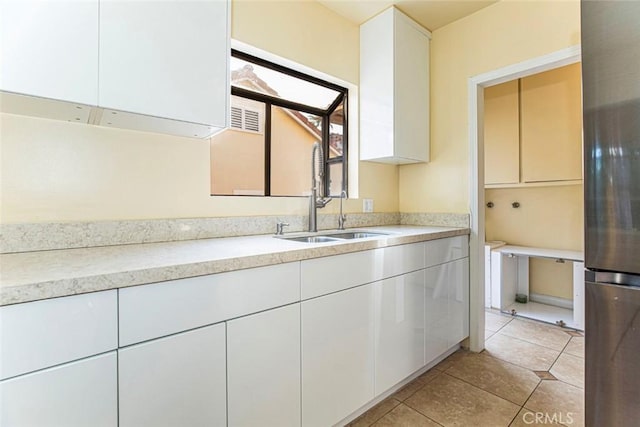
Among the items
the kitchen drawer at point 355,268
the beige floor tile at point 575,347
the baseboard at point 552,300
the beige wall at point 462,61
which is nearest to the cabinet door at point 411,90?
the beige wall at point 462,61

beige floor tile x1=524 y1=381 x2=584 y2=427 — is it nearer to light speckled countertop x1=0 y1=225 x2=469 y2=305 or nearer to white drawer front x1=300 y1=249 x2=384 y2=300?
white drawer front x1=300 y1=249 x2=384 y2=300

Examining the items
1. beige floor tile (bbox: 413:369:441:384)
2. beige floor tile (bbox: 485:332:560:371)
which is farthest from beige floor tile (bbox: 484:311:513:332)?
beige floor tile (bbox: 413:369:441:384)

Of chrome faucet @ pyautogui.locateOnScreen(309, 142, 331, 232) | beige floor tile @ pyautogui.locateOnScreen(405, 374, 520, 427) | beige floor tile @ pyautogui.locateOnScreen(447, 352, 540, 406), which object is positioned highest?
chrome faucet @ pyautogui.locateOnScreen(309, 142, 331, 232)

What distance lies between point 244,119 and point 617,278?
102 inches

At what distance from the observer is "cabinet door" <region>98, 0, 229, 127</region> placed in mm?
1030

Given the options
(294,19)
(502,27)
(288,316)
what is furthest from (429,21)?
(288,316)

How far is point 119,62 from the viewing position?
1039mm

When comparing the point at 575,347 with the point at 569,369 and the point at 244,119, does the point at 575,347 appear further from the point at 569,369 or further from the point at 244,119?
the point at 244,119

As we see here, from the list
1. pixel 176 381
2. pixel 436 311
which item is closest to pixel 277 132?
pixel 436 311

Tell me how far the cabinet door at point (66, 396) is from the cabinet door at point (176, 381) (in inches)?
1.1

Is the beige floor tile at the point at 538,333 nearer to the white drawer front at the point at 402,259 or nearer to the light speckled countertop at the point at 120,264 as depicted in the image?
the white drawer front at the point at 402,259

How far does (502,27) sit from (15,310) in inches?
114

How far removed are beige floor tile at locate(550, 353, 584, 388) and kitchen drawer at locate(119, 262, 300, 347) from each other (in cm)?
188

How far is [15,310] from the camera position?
26.0 inches
